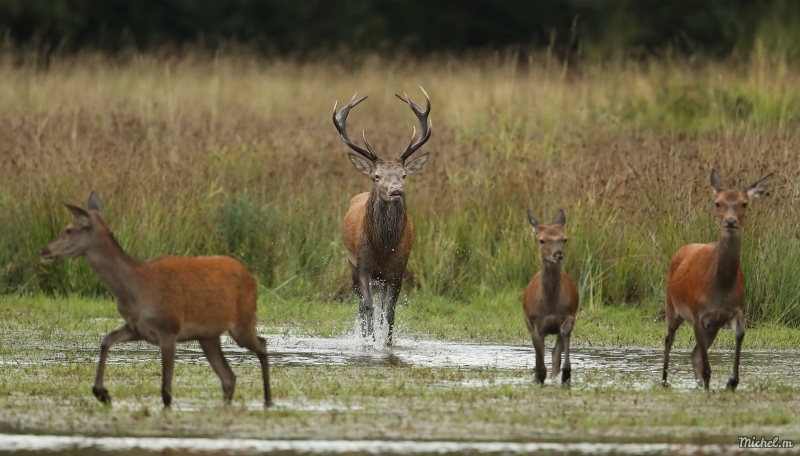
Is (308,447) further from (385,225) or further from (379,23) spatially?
(379,23)

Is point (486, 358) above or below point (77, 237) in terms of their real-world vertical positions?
below

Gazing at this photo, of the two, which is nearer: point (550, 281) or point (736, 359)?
point (736, 359)

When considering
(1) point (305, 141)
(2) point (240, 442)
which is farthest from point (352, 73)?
(2) point (240, 442)

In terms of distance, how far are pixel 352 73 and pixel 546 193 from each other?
16.5 meters

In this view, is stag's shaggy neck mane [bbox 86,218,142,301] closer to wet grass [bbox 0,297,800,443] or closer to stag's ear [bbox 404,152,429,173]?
wet grass [bbox 0,297,800,443]

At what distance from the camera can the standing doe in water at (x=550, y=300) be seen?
970 centimetres

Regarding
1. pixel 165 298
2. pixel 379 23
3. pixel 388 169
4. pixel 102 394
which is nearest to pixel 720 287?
pixel 165 298

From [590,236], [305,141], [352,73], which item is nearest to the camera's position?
[590,236]

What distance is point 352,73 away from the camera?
31.2 meters

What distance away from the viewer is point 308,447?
7410mm

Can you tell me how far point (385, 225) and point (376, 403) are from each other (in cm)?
438

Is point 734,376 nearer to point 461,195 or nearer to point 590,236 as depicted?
point 590,236

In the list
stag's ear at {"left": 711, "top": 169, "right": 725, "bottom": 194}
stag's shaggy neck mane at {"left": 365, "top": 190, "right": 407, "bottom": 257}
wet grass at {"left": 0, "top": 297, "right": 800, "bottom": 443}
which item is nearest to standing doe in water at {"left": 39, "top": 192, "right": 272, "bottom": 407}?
wet grass at {"left": 0, "top": 297, "right": 800, "bottom": 443}

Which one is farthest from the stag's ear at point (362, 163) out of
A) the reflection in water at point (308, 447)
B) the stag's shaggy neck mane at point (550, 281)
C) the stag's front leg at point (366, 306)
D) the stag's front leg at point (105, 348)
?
the reflection in water at point (308, 447)
